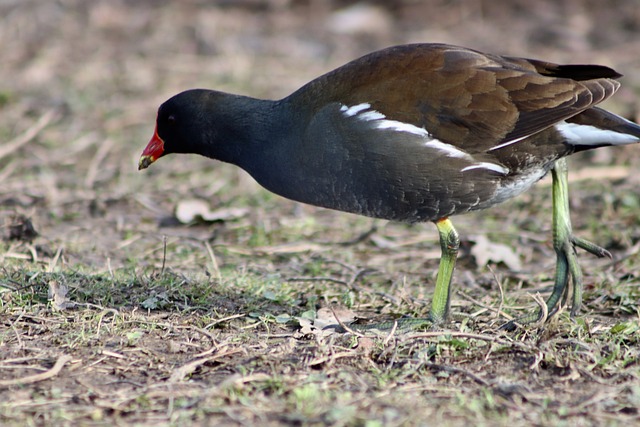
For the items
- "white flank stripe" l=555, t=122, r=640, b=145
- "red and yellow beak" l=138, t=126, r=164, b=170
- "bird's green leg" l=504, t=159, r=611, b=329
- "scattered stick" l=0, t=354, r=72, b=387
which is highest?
"white flank stripe" l=555, t=122, r=640, b=145

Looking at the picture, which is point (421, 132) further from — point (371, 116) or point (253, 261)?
point (253, 261)

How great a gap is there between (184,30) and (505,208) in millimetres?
5184

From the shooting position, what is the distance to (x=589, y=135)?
4227mm

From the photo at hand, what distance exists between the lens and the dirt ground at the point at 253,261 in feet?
11.0

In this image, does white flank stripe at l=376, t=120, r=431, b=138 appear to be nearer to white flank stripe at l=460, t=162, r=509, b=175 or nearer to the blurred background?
white flank stripe at l=460, t=162, r=509, b=175

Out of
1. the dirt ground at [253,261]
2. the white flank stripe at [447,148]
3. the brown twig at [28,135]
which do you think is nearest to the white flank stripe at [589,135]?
the white flank stripe at [447,148]

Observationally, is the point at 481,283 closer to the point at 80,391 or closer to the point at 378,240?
the point at 378,240

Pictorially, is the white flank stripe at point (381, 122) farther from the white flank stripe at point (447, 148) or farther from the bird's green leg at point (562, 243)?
the bird's green leg at point (562, 243)

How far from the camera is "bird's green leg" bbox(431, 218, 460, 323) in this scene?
4336 millimetres

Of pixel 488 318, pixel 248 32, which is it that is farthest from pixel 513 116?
pixel 248 32

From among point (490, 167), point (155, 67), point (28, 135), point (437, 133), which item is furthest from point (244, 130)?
point (155, 67)

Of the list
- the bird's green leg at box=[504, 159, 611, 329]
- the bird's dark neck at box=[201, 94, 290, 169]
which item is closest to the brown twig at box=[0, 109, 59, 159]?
the bird's dark neck at box=[201, 94, 290, 169]

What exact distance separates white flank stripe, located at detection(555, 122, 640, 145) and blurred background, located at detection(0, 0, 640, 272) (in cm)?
253

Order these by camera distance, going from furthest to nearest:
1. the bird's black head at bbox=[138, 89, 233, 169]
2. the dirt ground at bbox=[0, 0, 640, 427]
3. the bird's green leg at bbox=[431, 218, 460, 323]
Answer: the bird's black head at bbox=[138, 89, 233, 169]
the bird's green leg at bbox=[431, 218, 460, 323]
the dirt ground at bbox=[0, 0, 640, 427]
